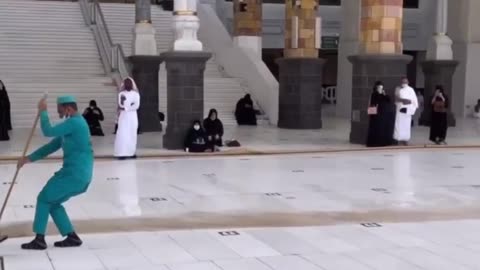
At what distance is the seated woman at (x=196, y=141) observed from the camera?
1377cm

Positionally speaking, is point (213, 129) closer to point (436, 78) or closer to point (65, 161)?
point (65, 161)

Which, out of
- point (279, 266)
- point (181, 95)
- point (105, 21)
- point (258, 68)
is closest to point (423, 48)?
point (258, 68)

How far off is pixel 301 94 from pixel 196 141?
649cm

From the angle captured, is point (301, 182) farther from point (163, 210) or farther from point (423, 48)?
point (423, 48)

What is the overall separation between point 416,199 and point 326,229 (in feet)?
7.20

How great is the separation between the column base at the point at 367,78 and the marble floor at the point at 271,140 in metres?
0.43

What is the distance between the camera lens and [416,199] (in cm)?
912

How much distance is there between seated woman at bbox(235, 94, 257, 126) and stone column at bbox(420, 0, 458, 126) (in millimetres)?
4689

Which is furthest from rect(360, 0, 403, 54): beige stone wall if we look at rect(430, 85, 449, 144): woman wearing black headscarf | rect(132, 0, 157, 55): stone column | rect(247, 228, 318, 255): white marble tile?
rect(247, 228, 318, 255): white marble tile

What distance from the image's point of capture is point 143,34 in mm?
17906

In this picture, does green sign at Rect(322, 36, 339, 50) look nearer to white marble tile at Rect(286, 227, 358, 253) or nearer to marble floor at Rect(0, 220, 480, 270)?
marble floor at Rect(0, 220, 480, 270)

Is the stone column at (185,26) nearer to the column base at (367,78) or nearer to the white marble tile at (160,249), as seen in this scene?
the column base at (367,78)

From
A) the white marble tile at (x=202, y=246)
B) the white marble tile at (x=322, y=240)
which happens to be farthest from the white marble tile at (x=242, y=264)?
the white marble tile at (x=322, y=240)

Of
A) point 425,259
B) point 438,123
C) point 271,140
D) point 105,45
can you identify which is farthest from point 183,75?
point 425,259
